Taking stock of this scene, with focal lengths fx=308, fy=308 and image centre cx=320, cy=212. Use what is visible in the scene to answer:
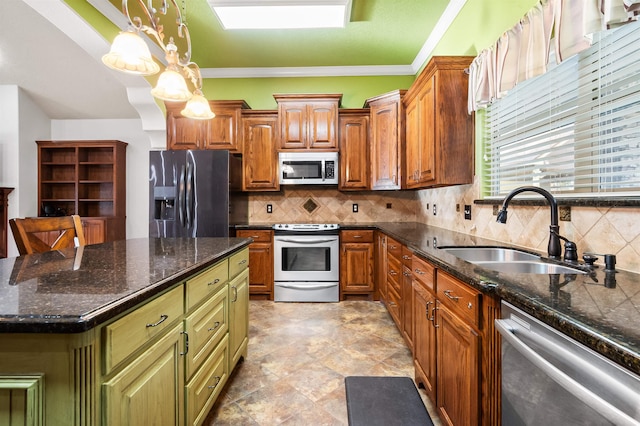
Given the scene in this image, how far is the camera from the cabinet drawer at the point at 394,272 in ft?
8.87

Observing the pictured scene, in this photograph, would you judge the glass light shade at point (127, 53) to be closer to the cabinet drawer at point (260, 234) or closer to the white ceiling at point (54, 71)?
the white ceiling at point (54, 71)

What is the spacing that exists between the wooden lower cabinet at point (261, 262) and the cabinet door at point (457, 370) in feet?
8.07

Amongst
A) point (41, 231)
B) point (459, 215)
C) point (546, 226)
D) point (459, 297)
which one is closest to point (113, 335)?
point (459, 297)

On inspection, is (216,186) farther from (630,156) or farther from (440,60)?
(630,156)

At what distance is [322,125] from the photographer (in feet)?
12.8

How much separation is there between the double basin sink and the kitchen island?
53.5 inches

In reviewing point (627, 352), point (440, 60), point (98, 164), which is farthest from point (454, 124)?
point (98, 164)

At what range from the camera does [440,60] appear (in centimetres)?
247

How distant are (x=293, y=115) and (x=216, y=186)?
1305 millimetres

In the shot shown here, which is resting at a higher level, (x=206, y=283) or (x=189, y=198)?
(x=189, y=198)

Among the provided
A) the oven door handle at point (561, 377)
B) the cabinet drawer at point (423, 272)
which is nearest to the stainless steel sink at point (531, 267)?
the cabinet drawer at point (423, 272)

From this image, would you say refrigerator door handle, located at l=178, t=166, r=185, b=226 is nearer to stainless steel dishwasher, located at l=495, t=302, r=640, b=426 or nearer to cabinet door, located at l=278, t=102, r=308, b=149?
cabinet door, located at l=278, t=102, r=308, b=149

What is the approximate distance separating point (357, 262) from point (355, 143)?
1505 millimetres

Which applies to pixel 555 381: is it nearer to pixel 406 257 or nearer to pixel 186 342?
pixel 186 342
